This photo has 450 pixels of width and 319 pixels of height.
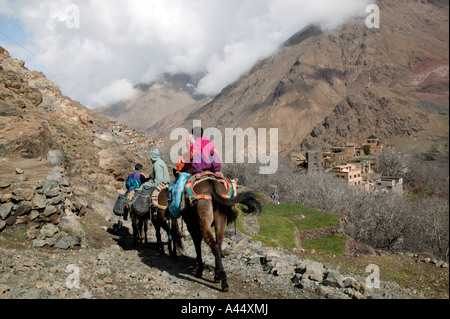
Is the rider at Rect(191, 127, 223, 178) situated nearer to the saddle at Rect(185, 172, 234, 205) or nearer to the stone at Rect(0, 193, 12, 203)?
the saddle at Rect(185, 172, 234, 205)

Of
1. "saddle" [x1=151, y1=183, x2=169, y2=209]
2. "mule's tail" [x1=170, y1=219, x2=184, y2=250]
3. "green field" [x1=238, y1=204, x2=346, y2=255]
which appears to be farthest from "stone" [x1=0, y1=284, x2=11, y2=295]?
"green field" [x1=238, y1=204, x2=346, y2=255]

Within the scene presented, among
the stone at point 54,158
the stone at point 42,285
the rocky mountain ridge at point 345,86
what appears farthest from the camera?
the rocky mountain ridge at point 345,86

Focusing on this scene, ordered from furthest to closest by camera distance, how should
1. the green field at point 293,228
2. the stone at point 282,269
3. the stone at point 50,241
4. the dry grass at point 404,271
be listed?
the green field at point 293,228 → the dry grass at point 404,271 → the stone at point 282,269 → the stone at point 50,241

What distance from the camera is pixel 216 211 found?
5812mm

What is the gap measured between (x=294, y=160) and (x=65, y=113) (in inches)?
2022

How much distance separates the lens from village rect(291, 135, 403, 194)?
134ft

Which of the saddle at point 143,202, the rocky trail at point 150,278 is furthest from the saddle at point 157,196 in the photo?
the rocky trail at point 150,278

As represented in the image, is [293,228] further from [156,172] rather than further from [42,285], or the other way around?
[42,285]

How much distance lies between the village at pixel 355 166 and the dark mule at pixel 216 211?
35483 millimetres

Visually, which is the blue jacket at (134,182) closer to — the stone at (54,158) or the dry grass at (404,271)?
the stone at (54,158)

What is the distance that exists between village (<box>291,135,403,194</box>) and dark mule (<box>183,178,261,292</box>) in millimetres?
35483

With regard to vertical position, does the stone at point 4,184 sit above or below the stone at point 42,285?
above

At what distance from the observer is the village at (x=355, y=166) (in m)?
40.8

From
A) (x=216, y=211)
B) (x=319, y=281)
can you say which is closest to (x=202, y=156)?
(x=216, y=211)
